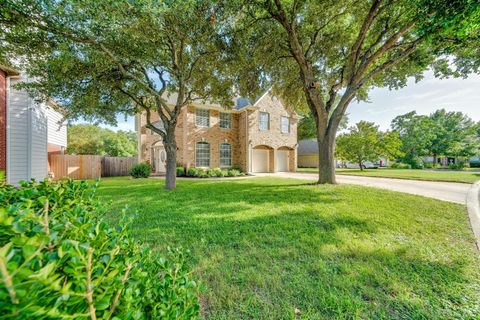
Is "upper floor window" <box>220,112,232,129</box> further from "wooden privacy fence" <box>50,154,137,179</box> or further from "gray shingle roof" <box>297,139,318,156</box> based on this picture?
"gray shingle roof" <box>297,139,318,156</box>

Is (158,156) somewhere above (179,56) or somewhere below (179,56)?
below

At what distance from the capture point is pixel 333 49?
910 cm

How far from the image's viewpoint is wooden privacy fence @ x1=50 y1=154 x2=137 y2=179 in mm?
12242

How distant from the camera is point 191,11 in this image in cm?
552

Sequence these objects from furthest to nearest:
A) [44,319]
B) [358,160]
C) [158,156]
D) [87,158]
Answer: [358,160] → [158,156] → [87,158] → [44,319]

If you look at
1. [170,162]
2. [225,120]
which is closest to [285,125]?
[225,120]

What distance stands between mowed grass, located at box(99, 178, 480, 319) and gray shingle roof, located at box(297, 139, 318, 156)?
23.1 metres

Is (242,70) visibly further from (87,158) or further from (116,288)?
(87,158)

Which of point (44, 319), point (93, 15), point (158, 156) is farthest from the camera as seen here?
point (158, 156)

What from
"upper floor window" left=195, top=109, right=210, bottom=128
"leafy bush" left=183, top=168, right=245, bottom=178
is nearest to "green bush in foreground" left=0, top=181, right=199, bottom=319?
"leafy bush" left=183, top=168, right=245, bottom=178

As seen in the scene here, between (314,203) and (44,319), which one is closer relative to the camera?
(44,319)

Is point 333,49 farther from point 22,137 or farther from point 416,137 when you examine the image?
point 416,137

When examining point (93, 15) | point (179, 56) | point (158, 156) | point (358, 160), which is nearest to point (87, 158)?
point (158, 156)

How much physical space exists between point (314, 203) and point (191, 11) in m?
6.59
